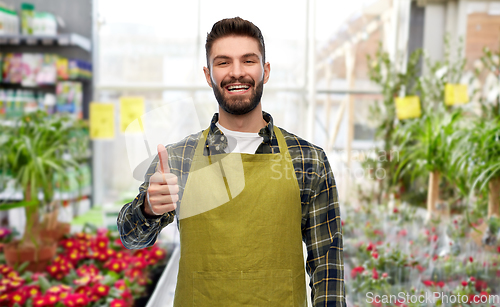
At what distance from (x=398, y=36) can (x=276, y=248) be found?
2071mm

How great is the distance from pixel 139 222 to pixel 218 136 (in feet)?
0.83

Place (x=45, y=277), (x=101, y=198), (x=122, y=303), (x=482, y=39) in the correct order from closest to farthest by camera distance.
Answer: (x=122, y=303)
(x=45, y=277)
(x=482, y=39)
(x=101, y=198)

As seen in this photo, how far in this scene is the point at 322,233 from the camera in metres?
0.82

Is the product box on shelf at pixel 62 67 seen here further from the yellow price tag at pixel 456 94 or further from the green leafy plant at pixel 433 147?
the yellow price tag at pixel 456 94

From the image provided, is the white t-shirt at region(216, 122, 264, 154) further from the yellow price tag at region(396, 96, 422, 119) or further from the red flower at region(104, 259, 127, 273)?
the yellow price tag at region(396, 96, 422, 119)

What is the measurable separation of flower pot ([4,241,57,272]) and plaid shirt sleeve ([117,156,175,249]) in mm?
1066

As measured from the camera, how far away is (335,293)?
31.2 inches

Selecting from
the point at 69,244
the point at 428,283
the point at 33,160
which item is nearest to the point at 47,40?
the point at 33,160

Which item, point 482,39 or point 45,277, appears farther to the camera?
point 482,39

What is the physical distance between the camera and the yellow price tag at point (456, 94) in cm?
206

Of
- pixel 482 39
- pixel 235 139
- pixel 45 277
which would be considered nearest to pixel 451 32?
pixel 482 39

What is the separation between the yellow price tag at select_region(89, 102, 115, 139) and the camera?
2.35m

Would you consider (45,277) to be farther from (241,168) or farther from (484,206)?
(484,206)

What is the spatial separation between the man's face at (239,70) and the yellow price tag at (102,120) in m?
1.74
